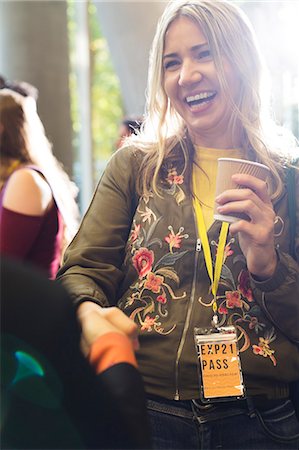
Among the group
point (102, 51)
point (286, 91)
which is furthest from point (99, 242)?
point (102, 51)

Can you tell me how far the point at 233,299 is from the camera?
1.32 m

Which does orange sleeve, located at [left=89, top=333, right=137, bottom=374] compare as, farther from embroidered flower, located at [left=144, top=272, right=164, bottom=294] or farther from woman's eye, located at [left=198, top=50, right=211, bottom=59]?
woman's eye, located at [left=198, top=50, right=211, bottom=59]

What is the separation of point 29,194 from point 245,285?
0.84 meters

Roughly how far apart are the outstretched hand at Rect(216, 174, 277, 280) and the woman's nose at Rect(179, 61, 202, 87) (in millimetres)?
278

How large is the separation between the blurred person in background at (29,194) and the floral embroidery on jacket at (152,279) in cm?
37

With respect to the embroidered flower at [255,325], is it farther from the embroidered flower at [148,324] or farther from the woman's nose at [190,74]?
the woman's nose at [190,74]

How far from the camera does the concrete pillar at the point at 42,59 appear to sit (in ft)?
16.5

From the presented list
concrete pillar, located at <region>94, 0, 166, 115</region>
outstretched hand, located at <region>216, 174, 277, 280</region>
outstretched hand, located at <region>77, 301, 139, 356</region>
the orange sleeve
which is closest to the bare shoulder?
outstretched hand, located at <region>216, 174, 277, 280</region>

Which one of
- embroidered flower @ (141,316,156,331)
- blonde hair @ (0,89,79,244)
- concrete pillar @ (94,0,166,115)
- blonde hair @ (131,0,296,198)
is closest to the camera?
embroidered flower @ (141,316,156,331)

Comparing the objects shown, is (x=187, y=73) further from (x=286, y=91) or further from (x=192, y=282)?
(x=286, y=91)

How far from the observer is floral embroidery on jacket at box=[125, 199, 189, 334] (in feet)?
4.27

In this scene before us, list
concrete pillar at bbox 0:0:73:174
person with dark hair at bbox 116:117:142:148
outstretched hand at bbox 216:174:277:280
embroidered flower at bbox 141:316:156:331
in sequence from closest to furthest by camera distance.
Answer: outstretched hand at bbox 216:174:277:280 → embroidered flower at bbox 141:316:156:331 → person with dark hair at bbox 116:117:142:148 → concrete pillar at bbox 0:0:73:174

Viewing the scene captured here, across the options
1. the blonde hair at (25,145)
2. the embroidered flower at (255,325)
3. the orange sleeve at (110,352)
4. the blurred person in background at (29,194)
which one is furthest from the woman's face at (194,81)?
the blonde hair at (25,145)

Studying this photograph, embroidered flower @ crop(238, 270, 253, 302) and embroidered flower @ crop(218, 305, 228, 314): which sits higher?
embroidered flower @ crop(238, 270, 253, 302)
